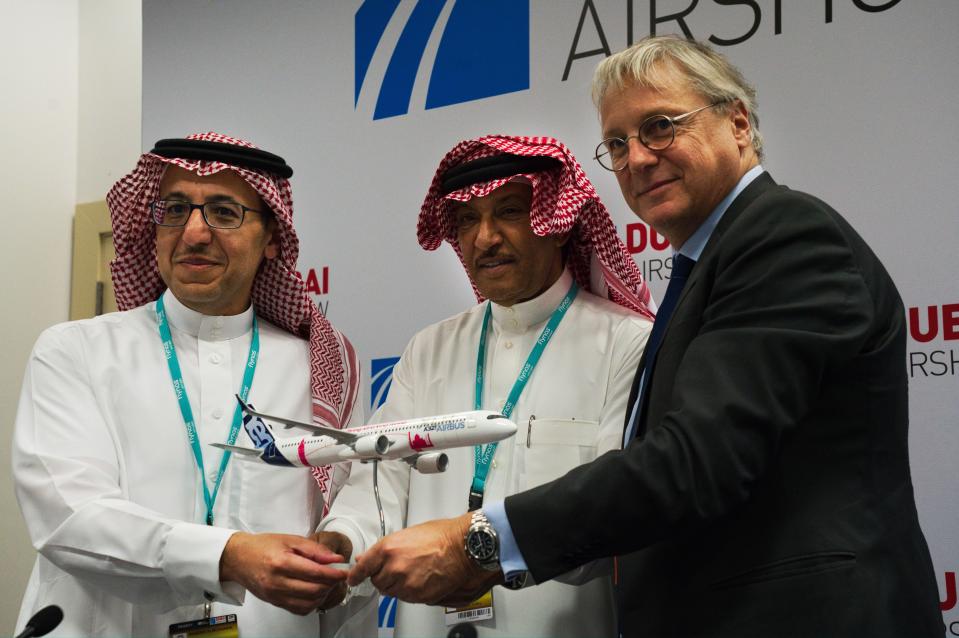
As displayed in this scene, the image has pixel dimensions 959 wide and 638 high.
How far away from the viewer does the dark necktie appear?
8.04 ft

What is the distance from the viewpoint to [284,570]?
2.59m

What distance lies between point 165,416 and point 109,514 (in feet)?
1.33

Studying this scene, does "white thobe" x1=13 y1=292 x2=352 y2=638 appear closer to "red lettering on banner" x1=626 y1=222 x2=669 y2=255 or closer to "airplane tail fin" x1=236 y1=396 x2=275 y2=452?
"airplane tail fin" x1=236 y1=396 x2=275 y2=452

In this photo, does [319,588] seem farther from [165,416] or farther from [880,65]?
[880,65]

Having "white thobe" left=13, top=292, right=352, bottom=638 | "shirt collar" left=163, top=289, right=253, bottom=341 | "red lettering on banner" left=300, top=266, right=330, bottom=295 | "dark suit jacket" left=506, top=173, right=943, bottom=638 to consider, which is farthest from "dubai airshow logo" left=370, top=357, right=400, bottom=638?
"dark suit jacket" left=506, top=173, right=943, bottom=638

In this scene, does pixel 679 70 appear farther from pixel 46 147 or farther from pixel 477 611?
pixel 46 147

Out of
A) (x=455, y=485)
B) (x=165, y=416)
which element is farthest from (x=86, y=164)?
(x=455, y=485)

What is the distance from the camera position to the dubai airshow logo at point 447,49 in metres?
4.38

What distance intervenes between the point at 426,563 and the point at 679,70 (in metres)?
1.35

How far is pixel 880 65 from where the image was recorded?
3.66m

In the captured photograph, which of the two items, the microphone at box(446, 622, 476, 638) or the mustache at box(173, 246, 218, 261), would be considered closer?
the microphone at box(446, 622, 476, 638)

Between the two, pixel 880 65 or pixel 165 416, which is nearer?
pixel 165 416

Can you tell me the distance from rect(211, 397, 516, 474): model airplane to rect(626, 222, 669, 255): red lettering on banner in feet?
5.27

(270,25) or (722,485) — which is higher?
(270,25)
